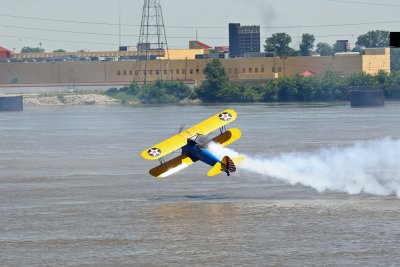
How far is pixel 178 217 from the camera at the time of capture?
52156 millimetres

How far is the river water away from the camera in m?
43.3

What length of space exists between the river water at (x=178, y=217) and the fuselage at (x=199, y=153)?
2.21 m

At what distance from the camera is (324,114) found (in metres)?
152

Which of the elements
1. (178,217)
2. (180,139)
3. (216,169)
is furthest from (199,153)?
(178,217)

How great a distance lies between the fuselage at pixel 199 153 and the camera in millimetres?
57125

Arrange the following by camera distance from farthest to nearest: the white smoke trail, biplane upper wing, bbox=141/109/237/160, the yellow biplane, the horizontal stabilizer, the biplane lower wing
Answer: the white smoke trail, the horizontal stabilizer, the biplane lower wing, biplane upper wing, bbox=141/109/237/160, the yellow biplane

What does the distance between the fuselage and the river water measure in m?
2.21

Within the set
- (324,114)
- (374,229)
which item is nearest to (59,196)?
(374,229)

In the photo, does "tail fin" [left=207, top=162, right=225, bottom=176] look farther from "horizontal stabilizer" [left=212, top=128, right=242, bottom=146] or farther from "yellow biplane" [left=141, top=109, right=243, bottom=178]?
"horizontal stabilizer" [left=212, top=128, right=242, bottom=146]

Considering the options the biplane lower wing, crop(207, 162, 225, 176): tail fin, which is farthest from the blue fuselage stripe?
crop(207, 162, 225, 176): tail fin

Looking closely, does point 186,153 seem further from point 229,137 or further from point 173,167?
point 229,137

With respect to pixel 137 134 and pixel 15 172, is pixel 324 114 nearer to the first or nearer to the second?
pixel 137 134

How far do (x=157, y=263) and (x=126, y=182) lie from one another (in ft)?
83.6

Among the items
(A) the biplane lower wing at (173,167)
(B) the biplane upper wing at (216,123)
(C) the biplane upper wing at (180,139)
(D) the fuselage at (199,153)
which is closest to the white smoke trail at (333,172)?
(D) the fuselage at (199,153)
